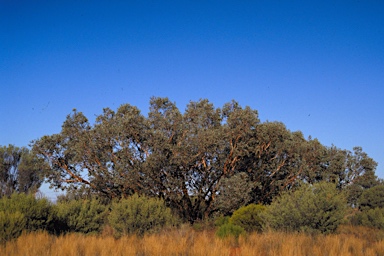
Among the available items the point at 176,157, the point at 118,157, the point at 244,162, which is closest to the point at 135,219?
the point at 176,157

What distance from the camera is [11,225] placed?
1042 centimetres

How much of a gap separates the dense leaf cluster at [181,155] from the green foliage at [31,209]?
23.7ft

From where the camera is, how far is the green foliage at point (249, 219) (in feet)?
52.0

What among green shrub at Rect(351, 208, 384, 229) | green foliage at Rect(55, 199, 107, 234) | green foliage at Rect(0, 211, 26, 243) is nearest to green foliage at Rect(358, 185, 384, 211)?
green shrub at Rect(351, 208, 384, 229)

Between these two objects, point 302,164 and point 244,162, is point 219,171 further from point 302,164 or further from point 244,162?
point 302,164

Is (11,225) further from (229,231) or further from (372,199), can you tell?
(372,199)

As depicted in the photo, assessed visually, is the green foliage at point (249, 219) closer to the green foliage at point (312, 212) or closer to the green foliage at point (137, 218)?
the green foliage at point (312, 212)

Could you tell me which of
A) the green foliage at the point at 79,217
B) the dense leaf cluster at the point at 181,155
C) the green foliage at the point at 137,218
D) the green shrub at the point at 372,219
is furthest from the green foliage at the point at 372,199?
the green foliage at the point at 79,217

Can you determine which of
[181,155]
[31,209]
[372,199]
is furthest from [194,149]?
[372,199]

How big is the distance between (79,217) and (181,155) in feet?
21.2

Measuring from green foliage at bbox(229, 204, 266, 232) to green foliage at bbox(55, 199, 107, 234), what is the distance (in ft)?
19.6

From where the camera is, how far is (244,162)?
902 inches

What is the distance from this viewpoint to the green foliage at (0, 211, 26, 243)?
1018 centimetres

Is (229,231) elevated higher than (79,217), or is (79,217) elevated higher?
(79,217)
